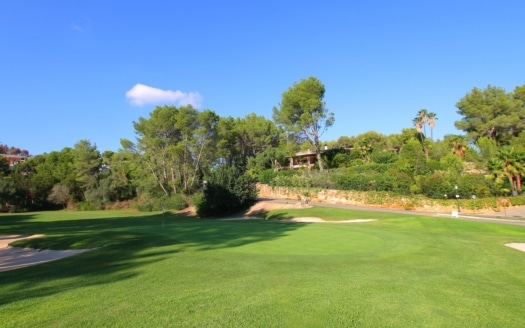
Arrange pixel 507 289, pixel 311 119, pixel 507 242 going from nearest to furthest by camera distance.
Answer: pixel 507 289 → pixel 507 242 → pixel 311 119

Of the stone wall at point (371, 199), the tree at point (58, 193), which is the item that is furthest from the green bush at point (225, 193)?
the tree at point (58, 193)

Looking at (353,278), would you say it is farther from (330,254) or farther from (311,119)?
(311,119)

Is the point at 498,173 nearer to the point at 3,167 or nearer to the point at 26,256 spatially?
the point at 26,256

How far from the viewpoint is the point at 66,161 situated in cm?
7300

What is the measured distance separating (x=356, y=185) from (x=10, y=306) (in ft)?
Answer: 142

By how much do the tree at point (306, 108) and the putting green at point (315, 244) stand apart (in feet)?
136

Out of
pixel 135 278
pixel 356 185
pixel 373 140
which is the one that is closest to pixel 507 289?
pixel 135 278

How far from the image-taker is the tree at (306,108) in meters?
58.6

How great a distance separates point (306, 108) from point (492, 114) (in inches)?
1141

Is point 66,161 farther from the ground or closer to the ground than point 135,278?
farther from the ground

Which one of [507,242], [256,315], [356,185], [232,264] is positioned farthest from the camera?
[356,185]

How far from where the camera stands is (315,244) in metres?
14.4

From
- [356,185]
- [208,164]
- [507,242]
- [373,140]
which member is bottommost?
[507,242]

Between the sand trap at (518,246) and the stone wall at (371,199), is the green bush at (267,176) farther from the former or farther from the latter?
the sand trap at (518,246)
